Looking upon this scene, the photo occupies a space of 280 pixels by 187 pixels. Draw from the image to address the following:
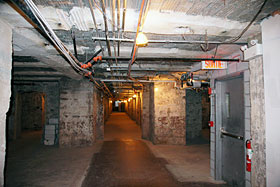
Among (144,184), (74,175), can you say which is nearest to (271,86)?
(144,184)

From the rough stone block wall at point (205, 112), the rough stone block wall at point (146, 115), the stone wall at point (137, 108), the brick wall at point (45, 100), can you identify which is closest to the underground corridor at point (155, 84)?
the brick wall at point (45, 100)

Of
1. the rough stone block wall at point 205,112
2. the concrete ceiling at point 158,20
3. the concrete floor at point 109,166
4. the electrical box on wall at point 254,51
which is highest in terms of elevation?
the concrete ceiling at point 158,20

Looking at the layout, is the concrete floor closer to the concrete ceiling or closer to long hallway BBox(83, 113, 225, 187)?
long hallway BBox(83, 113, 225, 187)

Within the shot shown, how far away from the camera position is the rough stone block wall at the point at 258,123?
2828 millimetres

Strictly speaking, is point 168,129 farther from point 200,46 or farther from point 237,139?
point 200,46

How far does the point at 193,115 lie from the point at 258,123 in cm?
781

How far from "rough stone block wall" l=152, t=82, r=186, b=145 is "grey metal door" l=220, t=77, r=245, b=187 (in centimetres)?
380

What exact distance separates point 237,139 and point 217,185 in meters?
1.24

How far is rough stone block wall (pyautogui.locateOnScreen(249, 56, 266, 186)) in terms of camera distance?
283cm

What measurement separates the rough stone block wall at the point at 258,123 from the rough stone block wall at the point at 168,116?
5275mm

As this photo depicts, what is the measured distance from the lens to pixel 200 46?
3947 millimetres

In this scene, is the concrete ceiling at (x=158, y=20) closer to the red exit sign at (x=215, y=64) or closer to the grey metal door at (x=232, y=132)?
the red exit sign at (x=215, y=64)

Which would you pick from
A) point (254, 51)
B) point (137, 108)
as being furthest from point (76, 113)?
point (137, 108)

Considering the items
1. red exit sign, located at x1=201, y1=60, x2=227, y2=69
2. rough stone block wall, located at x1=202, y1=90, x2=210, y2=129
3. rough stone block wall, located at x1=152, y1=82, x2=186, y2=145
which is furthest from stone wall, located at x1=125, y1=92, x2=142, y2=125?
red exit sign, located at x1=201, y1=60, x2=227, y2=69
